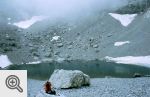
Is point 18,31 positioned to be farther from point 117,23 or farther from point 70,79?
point 70,79

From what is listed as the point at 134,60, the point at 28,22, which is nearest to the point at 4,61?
the point at 134,60

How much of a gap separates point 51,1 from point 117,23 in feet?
207

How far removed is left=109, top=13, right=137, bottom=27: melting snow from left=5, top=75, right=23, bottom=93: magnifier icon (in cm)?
12231

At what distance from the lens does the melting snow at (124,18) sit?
4995 inches

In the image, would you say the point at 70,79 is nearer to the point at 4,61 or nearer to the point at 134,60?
the point at 134,60

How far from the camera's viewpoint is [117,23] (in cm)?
12794

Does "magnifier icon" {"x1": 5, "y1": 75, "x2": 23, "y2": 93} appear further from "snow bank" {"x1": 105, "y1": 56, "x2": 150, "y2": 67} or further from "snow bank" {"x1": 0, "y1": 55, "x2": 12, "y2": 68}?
"snow bank" {"x1": 0, "y1": 55, "x2": 12, "y2": 68}

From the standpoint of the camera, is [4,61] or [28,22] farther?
[28,22]

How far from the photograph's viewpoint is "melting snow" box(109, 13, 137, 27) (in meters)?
127

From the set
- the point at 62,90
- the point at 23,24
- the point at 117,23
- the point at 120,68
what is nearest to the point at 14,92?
the point at 62,90

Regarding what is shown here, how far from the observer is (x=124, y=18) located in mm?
131750

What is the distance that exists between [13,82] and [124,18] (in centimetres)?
13001

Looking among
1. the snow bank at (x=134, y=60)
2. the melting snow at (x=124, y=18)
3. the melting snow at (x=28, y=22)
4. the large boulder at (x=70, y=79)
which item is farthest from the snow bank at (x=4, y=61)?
the large boulder at (x=70, y=79)

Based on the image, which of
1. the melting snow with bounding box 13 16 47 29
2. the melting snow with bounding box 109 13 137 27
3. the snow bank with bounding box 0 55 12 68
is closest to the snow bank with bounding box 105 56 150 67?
the melting snow with bounding box 109 13 137 27
